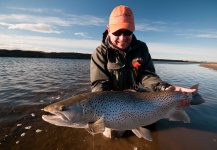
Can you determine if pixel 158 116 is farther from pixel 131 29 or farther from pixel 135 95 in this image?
pixel 131 29

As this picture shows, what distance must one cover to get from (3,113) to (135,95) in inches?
150

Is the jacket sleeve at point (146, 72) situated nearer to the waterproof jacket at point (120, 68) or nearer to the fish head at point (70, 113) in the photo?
the waterproof jacket at point (120, 68)

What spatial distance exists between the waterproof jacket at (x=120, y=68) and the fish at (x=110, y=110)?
3.07 ft

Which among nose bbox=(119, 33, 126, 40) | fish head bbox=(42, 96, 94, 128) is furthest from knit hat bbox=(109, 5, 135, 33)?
fish head bbox=(42, 96, 94, 128)

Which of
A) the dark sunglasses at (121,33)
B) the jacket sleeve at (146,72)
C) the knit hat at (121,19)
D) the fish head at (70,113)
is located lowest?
the fish head at (70,113)

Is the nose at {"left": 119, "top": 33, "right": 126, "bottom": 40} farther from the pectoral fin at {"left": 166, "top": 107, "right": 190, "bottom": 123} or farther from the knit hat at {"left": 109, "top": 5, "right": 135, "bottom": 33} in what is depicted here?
the pectoral fin at {"left": 166, "top": 107, "right": 190, "bottom": 123}

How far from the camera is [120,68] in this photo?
4.65m

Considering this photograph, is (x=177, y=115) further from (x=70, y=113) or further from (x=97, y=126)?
(x=70, y=113)

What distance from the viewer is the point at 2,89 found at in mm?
8141

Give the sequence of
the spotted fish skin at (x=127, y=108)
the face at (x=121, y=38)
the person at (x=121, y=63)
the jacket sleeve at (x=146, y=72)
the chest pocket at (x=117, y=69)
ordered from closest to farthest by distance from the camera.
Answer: the spotted fish skin at (x=127, y=108)
the face at (x=121, y=38)
the person at (x=121, y=63)
the chest pocket at (x=117, y=69)
the jacket sleeve at (x=146, y=72)

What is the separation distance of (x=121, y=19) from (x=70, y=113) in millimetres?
2177

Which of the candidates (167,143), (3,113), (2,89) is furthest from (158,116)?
(2,89)

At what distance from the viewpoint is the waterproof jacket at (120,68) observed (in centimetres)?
458

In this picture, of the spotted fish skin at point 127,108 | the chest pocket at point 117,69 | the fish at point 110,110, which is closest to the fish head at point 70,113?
the fish at point 110,110
